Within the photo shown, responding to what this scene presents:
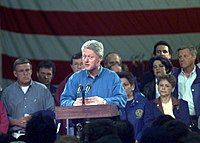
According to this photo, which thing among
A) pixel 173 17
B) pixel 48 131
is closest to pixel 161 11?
pixel 173 17

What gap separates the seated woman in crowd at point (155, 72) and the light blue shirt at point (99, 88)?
165 cm

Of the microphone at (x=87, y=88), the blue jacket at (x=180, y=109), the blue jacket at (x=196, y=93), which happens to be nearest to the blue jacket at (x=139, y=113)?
the blue jacket at (x=180, y=109)

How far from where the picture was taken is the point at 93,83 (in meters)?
7.43

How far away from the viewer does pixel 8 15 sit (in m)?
11.0

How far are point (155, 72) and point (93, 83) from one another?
2002mm

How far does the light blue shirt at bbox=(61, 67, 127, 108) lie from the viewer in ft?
24.2

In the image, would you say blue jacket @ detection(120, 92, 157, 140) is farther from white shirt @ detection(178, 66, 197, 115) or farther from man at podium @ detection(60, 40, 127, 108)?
man at podium @ detection(60, 40, 127, 108)

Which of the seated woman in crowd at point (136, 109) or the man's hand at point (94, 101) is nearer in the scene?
the man's hand at point (94, 101)

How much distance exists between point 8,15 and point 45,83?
1.84m

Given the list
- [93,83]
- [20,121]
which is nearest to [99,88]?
[93,83]

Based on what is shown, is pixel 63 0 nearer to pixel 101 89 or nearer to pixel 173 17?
pixel 173 17

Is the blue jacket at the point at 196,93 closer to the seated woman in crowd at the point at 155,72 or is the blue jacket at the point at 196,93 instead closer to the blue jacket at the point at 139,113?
the seated woman in crowd at the point at 155,72

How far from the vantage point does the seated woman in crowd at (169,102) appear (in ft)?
28.4

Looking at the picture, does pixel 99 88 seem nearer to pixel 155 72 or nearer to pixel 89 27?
pixel 155 72
